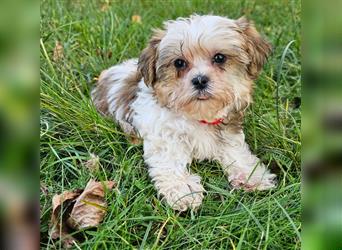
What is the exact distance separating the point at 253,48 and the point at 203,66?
376mm

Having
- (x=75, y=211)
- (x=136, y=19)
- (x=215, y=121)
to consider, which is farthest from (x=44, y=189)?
(x=136, y=19)

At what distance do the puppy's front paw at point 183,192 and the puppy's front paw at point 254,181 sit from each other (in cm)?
22

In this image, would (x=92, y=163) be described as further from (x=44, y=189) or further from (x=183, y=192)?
(x=183, y=192)

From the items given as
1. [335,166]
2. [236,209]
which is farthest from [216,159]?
[335,166]

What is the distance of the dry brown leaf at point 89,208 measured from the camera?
316 centimetres

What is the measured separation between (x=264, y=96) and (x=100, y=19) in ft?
5.02

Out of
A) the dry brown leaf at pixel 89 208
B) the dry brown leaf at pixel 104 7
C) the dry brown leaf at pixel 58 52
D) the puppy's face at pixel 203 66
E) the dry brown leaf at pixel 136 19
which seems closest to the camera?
the dry brown leaf at pixel 89 208

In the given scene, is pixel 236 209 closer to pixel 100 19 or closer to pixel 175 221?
pixel 175 221

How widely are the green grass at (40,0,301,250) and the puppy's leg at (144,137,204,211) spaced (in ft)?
0.18

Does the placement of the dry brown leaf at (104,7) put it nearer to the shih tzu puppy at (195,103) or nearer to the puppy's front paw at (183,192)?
the shih tzu puppy at (195,103)

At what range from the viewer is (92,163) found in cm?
362

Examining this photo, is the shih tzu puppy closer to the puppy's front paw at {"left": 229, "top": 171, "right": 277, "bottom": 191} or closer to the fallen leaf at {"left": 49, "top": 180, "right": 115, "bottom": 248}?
the puppy's front paw at {"left": 229, "top": 171, "right": 277, "bottom": 191}

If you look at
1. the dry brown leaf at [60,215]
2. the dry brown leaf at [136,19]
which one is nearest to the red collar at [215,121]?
the dry brown leaf at [60,215]

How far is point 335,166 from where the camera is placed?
1523mm
